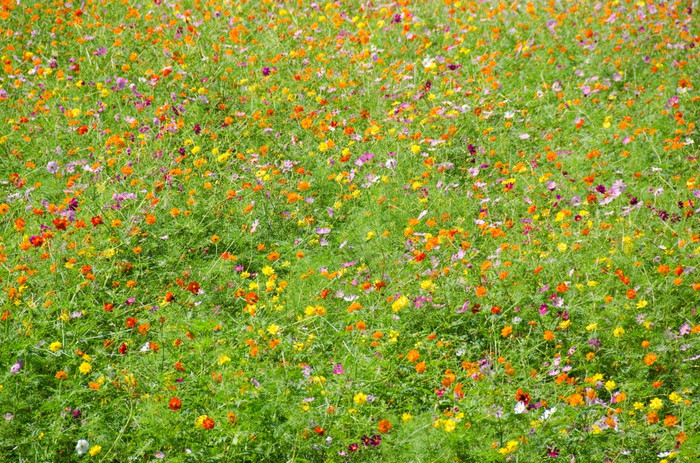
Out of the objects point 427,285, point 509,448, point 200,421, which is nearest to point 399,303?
point 427,285

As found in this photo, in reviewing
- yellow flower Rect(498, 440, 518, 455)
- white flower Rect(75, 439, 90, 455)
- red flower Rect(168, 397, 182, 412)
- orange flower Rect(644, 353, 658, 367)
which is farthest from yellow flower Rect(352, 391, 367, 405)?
orange flower Rect(644, 353, 658, 367)

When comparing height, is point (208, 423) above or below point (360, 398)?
above

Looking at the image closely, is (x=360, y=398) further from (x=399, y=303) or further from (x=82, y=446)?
(x=82, y=446)

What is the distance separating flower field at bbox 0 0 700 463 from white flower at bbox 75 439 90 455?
0.17 ft

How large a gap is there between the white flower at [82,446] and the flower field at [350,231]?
0.05 meters

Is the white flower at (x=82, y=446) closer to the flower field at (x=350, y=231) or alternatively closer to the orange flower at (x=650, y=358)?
the flower field at (x=350, y=231)

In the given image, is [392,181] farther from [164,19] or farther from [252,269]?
[164,19]

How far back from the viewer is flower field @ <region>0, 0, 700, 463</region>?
9.33 feet

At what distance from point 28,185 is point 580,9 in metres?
5.75

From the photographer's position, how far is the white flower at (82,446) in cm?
264

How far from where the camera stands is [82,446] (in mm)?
2658

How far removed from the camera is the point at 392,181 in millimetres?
4734

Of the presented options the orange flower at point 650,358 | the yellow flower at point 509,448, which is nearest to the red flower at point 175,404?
the yellow flower at point 509,448

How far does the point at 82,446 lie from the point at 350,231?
2.25 meters
